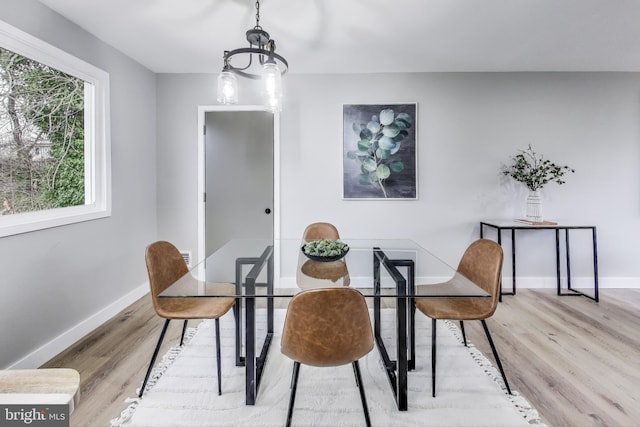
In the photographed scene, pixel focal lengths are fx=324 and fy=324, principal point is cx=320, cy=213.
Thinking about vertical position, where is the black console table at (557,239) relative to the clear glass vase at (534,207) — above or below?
below

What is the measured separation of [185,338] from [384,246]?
5.48 ft

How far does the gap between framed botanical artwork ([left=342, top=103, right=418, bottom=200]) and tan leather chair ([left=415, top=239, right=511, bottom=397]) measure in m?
1.62

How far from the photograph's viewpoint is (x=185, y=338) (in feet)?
8.04

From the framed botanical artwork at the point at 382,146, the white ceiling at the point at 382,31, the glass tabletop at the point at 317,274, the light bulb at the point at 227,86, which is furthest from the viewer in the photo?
the framed botanical artwork at the point at 382,146

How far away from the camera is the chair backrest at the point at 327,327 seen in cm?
131

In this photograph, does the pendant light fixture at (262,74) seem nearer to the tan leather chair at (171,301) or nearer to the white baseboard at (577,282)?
the tan leather chair at (171,301)

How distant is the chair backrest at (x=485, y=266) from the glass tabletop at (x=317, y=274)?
0.43ft

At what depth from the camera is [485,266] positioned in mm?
1913

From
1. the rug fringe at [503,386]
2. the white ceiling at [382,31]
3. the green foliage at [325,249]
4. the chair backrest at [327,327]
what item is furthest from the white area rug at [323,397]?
the white ceiling at [382,31]

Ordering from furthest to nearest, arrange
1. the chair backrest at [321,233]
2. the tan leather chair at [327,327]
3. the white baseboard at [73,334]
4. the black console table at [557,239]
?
the black console table at [557,239]
the chair backrest at [321,233]
the white baseboard at [73,334]
the tan leather chair at [327,327]

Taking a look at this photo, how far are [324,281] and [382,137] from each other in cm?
234

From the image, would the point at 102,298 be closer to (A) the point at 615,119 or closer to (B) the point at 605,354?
(B) the point at 605,354

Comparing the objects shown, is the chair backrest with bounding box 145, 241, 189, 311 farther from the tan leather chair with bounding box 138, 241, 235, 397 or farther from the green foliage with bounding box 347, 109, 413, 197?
the green foliage with bounding box 347, 109, 413, 197

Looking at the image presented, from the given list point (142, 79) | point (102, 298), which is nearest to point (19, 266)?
point (102, 298)
